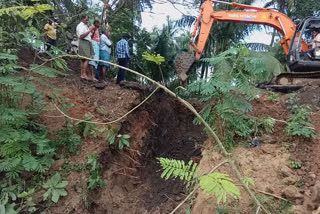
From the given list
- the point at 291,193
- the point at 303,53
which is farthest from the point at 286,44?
the point at 291,193

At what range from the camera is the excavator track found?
5949mm

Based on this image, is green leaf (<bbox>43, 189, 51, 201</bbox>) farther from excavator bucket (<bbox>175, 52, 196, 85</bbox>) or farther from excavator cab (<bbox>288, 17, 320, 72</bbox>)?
excavator cab (<bbox>288, 17, 320, 72</bbox>)

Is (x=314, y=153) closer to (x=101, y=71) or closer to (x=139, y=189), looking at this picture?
(x=139, y=189)

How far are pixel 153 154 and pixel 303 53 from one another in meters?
4.46

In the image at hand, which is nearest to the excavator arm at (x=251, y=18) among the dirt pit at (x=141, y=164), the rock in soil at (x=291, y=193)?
the dirt pit at (x=141, y=164)

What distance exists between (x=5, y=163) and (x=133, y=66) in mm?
7000

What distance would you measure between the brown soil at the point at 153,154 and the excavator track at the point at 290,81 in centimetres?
103

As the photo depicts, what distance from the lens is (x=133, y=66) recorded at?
32.9ft

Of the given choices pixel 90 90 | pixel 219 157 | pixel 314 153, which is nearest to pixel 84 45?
pixel 90 90

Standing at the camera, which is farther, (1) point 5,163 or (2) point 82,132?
(2) point 82,132

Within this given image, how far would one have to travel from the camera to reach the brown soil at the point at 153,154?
3.37 m

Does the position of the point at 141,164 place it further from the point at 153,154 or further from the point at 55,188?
the point at 55,188

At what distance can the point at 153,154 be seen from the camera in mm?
6059

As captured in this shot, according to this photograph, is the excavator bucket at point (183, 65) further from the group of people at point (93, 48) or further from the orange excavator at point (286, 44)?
the group of people at point (93, 48)
